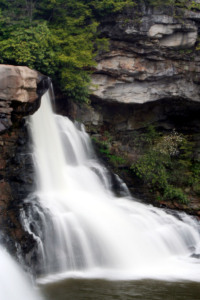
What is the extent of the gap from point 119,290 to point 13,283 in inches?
94.5

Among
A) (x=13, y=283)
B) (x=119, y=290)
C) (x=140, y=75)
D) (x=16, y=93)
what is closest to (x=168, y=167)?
(x=140, y=75)

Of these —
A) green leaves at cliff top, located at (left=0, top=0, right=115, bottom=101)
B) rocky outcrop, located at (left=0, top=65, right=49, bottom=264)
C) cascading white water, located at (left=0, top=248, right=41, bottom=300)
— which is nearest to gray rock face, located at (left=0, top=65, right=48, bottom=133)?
rocky outcrop, located at (left=0, top=65, right=49, bottom=264)

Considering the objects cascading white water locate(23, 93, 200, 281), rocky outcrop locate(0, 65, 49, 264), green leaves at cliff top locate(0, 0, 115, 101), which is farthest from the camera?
green leaves at cliff top locate(0, 0, 115, 101)

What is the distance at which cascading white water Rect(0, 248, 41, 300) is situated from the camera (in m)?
7.03

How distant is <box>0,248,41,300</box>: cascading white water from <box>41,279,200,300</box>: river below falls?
431 millimetres

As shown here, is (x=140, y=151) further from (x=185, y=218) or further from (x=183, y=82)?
(x=185, y=218)

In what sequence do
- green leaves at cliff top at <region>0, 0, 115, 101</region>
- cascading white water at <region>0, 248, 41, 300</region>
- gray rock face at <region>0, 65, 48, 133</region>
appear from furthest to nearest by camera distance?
green leaves at cliff top at <region>0, 0, 115, 101</region> < gray rock face at <region>0, 65, 48, 133</region> < cascading white water at <region>0, 248, 41, 300</region>

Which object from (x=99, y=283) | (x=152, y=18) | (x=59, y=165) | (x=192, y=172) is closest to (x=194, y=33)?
(x=152, y=18)

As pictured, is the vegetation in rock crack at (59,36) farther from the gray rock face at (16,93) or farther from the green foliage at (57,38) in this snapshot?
the gray rock face at (16,93)

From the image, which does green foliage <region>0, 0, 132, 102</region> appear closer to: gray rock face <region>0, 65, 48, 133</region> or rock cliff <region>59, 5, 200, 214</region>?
rock cliff <region>59, 5, 200, 214</region>

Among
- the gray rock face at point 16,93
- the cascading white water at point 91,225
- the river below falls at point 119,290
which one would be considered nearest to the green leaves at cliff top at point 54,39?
the cascading white water at point 91,225

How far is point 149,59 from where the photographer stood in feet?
57.2

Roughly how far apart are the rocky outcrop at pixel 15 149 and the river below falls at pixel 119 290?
4.96 feet

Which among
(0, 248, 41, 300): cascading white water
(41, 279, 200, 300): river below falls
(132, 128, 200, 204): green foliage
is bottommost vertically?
(132, 128, 200, 204): green foliage
